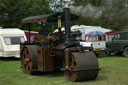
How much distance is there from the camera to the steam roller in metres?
7.97

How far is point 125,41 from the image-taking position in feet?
58.9

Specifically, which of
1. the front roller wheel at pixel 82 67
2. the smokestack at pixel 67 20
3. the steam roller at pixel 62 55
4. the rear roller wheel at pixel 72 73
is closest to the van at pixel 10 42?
the steam roller at pixel 62 55

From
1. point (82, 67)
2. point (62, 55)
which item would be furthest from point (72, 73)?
point (62, 55)

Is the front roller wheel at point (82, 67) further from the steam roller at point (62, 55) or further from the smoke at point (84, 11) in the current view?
the smoke at point (84, 11)

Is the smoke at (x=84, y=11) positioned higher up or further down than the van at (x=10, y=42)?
higher up

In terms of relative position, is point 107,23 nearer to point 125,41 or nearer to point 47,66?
point 125,41

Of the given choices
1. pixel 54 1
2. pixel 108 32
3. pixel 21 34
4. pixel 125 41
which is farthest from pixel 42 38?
pixel 54 1

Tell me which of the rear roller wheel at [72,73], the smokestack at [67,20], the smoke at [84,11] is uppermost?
the smoke at [84,11]

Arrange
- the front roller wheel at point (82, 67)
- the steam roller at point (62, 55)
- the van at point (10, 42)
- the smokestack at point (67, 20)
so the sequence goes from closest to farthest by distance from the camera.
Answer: the front roller wheel at point (82, 67)
the steam roller at point (62, 55)
the smokestack at point (67, 20)
the van at point (10, 42)

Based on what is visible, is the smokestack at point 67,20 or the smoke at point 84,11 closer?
the smokestack at point 67,20

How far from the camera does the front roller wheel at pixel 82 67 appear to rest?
308 inches

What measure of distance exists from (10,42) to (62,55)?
8618 mm

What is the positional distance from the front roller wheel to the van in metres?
8.99

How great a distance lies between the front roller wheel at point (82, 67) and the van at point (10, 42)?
8.99m
